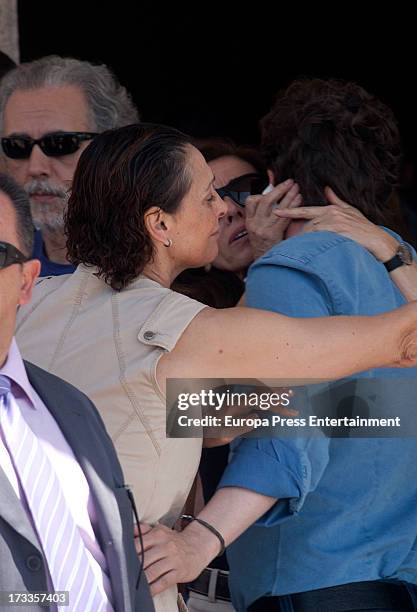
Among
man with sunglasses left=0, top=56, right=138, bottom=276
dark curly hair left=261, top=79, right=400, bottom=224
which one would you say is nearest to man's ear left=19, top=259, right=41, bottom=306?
dark curly hair left=261, top=79, right=400, bottom=224

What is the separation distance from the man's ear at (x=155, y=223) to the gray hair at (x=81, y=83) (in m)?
1.29

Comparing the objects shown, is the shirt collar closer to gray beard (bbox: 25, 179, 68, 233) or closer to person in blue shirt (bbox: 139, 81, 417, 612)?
person in blue shirt (bbox: 139, 81, 417, 612)

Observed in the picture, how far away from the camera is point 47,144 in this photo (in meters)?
3.17

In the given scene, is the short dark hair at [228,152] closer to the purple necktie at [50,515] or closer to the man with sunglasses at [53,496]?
the man with sunglasses at [53,496]

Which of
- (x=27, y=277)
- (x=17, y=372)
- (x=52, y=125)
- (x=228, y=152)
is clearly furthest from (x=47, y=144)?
(x=17, y=372)

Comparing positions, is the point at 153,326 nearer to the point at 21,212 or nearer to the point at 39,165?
the point at 21,212

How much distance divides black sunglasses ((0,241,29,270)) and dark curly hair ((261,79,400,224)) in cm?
95

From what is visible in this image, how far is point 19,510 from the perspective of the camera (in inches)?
59.9

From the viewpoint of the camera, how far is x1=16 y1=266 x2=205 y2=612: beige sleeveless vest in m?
1.88

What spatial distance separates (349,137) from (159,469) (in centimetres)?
96

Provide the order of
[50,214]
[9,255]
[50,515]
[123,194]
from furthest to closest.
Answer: [50,214] → [123,194] → [9,255] → [50,515]

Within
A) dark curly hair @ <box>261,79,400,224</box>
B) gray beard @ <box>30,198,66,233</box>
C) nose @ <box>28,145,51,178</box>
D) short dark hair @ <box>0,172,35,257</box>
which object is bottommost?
gray beard @ <box>30,198,66,233</box>

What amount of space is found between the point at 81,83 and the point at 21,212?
159 centimetres

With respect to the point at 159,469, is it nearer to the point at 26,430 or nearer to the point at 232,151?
the point at 26,430
